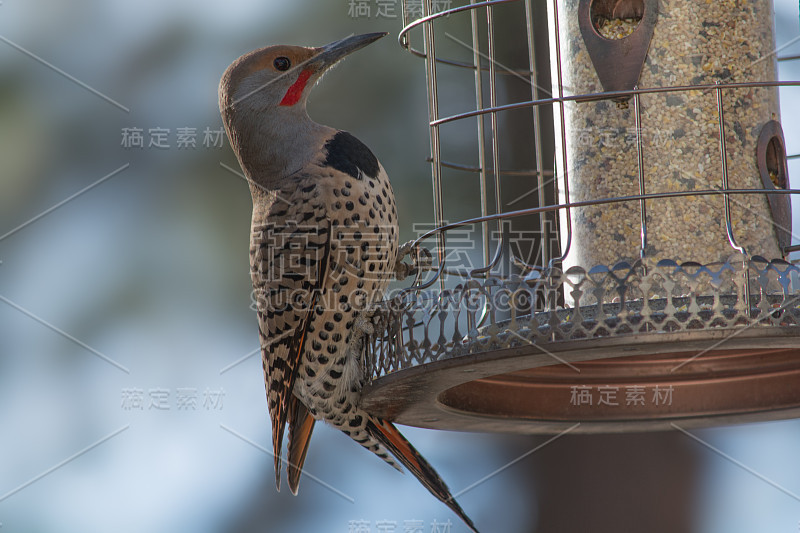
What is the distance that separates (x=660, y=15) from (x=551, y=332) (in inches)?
48.1

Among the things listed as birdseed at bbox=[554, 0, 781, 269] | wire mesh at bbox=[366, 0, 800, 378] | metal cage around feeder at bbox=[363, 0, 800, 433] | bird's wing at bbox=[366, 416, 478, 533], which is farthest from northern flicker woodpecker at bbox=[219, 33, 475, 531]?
birdseed at bbox=[554, 0, 781, 269]

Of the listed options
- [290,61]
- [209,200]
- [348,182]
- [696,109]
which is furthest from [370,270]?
[209,200]

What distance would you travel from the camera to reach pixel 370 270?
14.9ft

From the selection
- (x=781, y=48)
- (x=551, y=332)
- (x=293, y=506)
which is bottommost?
(x=293, y=506)

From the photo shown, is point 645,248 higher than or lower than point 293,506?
higher

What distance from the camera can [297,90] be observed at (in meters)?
4.89

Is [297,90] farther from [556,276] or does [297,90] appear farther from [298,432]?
[556,276]

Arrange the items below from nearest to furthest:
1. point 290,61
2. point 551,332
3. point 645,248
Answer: point 551,332 → point 645,248 → point 290,61

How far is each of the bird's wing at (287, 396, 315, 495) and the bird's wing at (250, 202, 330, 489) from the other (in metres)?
0.02

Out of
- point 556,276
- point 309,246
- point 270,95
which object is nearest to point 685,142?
point 556,276

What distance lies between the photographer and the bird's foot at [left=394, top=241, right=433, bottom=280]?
4559 mm

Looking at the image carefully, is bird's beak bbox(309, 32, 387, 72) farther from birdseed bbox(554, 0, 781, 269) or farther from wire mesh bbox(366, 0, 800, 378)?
birdseed bbox(554, 0, 781, 269)

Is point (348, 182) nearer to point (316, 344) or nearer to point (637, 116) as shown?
point (316, 344)

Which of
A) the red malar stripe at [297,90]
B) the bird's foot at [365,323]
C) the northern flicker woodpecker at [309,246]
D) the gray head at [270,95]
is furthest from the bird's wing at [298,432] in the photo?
the red malar stripe at [297,90]
